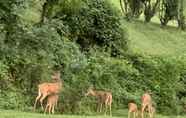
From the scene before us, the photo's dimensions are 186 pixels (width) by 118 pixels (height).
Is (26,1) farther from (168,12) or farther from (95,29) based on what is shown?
(168,12)

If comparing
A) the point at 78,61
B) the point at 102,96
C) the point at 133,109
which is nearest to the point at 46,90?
the point at 102,96

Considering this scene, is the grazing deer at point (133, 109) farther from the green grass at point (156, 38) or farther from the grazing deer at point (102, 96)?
the green grass at point (156, 38)

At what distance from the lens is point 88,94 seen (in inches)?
832

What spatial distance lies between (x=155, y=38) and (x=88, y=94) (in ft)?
52.8

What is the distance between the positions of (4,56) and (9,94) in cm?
186

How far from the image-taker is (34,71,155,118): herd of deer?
19516mm

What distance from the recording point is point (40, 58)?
22297mm

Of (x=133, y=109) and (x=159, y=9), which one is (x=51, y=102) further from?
(x=159, y=9)

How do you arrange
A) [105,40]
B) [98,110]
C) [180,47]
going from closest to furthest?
[98,110], [105,40], [180,47]

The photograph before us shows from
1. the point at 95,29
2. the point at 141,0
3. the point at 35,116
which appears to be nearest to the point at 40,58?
the point at 35,116

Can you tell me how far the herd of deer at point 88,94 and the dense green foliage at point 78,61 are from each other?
402 mm

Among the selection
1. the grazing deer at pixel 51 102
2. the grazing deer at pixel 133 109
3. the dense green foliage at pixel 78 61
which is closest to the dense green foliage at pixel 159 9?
the dense green foliage at pixel 78 61

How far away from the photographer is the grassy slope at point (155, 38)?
33.6m

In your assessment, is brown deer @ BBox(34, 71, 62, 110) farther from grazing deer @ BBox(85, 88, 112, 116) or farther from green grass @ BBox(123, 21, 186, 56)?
green grass @ BBox(123, 21, 186, 56)
